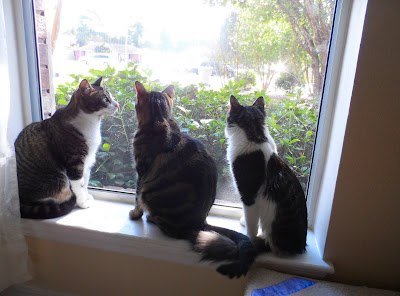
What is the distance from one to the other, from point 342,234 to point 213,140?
64cm

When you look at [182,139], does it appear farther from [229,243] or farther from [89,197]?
[89,197]

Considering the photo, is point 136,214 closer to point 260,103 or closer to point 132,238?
point 132,238

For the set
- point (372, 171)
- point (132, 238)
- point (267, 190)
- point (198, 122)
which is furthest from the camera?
point (198, 122)

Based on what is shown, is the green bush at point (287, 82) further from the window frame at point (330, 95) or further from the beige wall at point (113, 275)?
the beige wall at point (113, 275)

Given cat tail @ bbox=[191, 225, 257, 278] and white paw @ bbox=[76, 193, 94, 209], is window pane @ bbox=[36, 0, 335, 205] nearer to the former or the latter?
white paw @ bbox=[76, 193, 94, 209]

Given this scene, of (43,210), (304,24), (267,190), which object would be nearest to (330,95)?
(304,24)

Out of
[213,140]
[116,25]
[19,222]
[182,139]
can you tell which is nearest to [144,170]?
[182,139]

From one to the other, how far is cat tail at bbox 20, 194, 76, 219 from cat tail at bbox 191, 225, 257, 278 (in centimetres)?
60

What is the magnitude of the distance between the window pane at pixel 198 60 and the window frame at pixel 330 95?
4 cm

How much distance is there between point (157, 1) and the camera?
119cm

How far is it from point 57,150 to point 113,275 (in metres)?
0.59

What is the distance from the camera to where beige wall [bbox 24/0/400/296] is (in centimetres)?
81

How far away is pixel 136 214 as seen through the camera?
47.9 inches

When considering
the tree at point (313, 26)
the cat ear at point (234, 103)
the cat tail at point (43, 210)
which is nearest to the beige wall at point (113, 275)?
the cat tail at point (43, 210)
